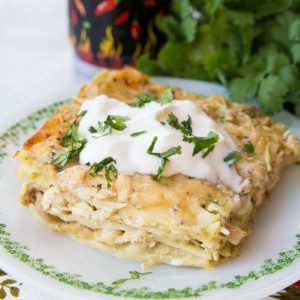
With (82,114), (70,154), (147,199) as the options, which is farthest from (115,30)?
(147,199)

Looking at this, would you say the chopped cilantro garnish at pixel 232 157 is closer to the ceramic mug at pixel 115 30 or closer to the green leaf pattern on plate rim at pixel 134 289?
the green leaf pattern on plate rim at pixel 134 289

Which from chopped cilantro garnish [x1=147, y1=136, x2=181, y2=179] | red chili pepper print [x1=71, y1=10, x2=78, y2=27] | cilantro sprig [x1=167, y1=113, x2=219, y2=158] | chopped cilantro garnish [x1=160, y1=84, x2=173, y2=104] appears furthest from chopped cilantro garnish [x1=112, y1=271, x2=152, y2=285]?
red chili pepper print [x1=71, y1=10, x2=78, y2=27]

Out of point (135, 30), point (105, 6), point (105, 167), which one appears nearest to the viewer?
point (105, 167)

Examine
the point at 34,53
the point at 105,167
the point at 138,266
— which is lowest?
the point at 34,53

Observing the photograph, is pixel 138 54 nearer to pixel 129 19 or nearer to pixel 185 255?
pixel 129 19

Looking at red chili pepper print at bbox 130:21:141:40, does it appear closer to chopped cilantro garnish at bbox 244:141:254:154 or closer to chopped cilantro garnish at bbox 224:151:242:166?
chopped cilantro garnish at bbox 244:141:254:154

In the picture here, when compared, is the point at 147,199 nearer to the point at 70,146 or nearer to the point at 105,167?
the point at 105,167
